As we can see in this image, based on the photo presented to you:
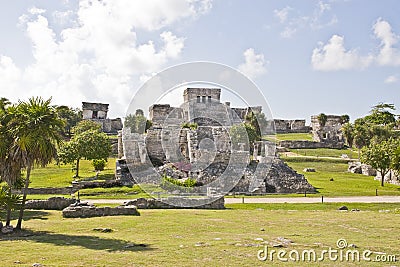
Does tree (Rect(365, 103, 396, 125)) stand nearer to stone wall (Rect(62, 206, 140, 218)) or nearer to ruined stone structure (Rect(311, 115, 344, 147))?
ruined stone structure (Rect(311, 115, 344, 147))

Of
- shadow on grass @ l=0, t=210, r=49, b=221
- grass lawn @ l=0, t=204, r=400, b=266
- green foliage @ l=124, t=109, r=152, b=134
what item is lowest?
shadow on grass @ l=0, t=210, r=49, b=221

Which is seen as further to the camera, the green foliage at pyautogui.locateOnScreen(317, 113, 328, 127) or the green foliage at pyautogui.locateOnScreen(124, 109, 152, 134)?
the green foliage at pyautogui.locateOnScreen(317, 113, 328, 127)

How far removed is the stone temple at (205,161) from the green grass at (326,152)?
19.6 meters

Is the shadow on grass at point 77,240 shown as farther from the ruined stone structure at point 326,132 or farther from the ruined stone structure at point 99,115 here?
the ruined stone structure at point 99,115

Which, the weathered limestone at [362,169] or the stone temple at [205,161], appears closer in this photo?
the stone temple at [205,161]

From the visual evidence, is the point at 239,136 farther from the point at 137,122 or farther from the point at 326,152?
the point at 326,152

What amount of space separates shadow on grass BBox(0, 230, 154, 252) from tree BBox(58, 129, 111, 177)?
26784mm

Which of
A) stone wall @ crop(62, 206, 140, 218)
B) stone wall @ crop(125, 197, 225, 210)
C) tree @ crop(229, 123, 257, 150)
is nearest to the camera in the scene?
stone wall @ crop(62, 206, 140, 218)

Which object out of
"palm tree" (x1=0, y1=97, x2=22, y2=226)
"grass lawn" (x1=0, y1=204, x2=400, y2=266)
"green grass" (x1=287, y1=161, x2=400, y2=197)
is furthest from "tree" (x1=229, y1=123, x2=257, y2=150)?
"palm tree" (x1=0, y1=97, x2=22, y2=226)

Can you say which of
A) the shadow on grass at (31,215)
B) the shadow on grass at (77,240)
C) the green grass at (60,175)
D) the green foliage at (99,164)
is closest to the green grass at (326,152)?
the green grass at (60,175)

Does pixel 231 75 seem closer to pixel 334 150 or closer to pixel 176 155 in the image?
pixel 176 155

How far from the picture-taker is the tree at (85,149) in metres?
42.8

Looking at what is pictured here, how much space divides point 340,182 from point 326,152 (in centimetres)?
2817

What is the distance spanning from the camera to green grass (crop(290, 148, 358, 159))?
65938mm
